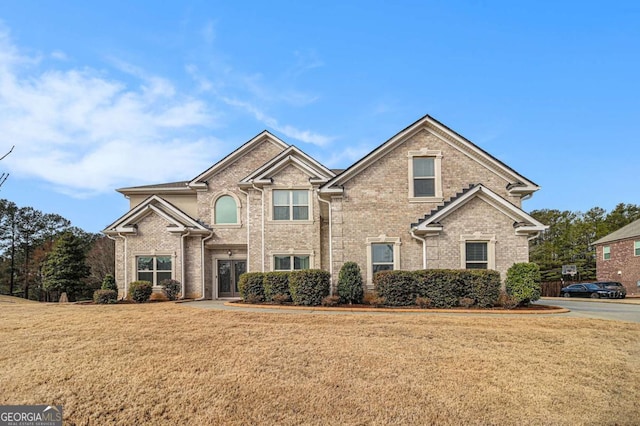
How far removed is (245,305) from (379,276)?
208 inches

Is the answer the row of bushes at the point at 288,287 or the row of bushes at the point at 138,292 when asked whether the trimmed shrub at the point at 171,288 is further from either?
the row of bushes at the point at 288,287

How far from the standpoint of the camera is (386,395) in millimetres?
6695

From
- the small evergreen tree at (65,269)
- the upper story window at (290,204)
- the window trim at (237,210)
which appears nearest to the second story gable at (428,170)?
the upper story window at (290,204)

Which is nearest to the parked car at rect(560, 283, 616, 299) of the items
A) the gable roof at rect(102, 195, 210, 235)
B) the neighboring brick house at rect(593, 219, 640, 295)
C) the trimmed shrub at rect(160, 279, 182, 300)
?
the neighboring brick house at rect(593, 219, 640, 295)

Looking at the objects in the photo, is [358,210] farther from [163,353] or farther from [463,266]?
[163,353]

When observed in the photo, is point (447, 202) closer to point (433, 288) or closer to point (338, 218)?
point (433, 288)

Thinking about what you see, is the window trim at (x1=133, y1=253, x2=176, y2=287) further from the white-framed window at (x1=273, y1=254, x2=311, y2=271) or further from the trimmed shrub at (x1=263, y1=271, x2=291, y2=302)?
the trimmed shrub at (x1=263, y1=271, x2=291, y2=302)

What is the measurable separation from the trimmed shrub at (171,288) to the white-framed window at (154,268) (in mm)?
801

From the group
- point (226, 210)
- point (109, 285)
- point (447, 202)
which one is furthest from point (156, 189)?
point (447, 202)

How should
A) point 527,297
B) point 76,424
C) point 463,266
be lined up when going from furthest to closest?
point 463,266 → point 527,297 → point 76,424

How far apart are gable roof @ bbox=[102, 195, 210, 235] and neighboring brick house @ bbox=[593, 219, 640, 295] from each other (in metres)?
36.5

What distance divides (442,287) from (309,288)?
4830 millimetres

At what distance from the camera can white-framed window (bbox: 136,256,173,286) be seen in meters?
21.1

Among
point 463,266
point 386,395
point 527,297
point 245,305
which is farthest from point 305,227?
point 386,395
